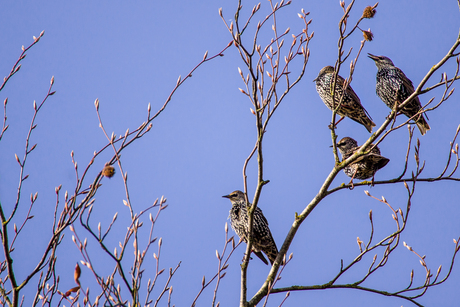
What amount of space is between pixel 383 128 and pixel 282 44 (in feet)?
4.28

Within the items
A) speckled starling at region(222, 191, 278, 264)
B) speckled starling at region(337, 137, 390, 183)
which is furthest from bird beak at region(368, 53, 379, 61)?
speckled starling at region(222, 191, 278, 264)

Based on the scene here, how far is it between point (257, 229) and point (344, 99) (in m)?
2.52

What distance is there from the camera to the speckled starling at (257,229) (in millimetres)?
6686

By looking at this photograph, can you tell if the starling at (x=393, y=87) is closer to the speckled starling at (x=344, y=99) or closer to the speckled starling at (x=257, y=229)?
the speckled starling at (x=344, y=99)

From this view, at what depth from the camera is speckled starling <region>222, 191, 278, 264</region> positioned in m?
6.69

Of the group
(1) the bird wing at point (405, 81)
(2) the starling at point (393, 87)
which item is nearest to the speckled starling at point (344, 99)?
(2) the starling at point (393, 87)

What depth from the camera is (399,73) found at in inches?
289

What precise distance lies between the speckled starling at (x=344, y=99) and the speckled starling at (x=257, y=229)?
2.08m

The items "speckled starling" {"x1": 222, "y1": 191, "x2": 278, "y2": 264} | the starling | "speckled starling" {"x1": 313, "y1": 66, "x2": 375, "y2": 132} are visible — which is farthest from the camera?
"speckled starling" {"x1": 313, "y1": 66, "x2": 375, "y2": 132}

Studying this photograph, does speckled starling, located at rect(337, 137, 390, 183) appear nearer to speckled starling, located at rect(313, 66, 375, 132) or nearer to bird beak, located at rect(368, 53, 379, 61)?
speckled starling, located at rect(313, 66, 375, 132)

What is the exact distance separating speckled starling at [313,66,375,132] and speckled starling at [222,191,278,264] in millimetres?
2079

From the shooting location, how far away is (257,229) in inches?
263

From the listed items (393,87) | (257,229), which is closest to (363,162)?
(257,229)

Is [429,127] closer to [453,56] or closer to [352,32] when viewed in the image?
[453,56]
